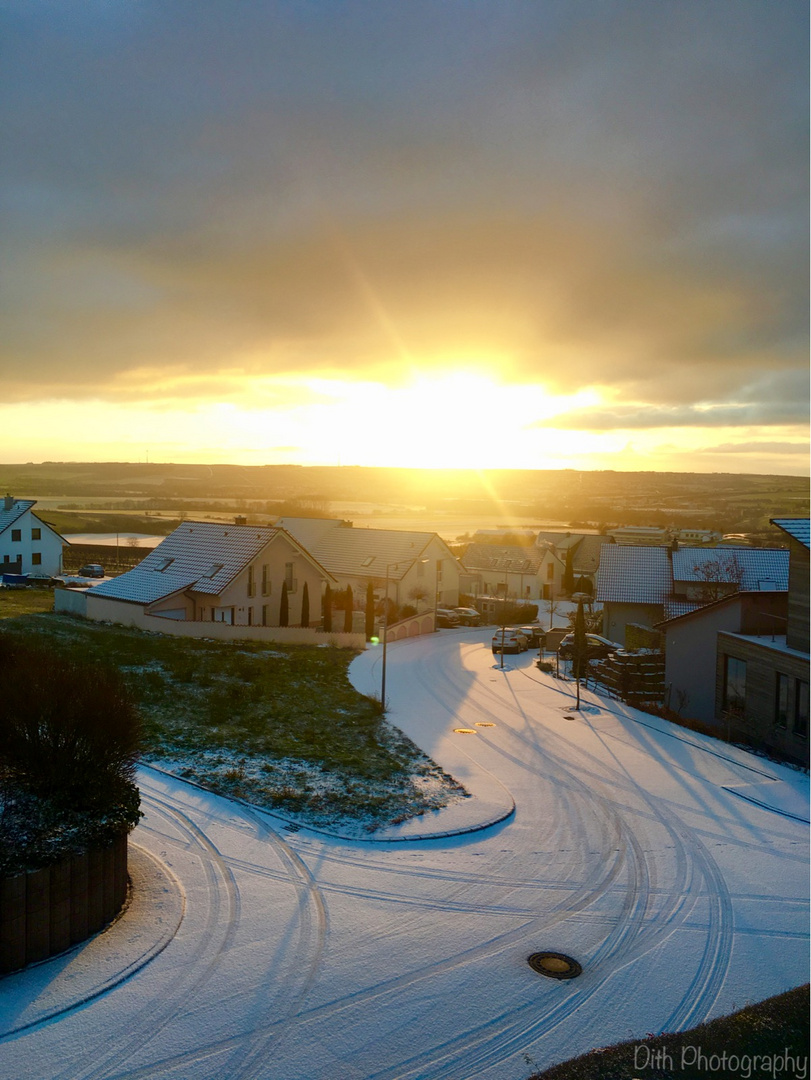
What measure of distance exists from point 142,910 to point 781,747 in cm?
1814

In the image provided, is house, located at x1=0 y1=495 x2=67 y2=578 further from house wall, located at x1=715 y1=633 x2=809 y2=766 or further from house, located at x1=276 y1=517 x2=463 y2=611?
house wall, located at x1=715 y1=633 x2=809 y2=766

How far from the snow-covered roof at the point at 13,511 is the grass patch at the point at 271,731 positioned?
99.3 feet

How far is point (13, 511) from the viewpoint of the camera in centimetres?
5841

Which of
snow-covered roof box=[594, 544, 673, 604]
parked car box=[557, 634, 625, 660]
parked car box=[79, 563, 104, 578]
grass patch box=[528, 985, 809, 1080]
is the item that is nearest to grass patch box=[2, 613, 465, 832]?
grass patch box=[528, 985, 809, 1080]

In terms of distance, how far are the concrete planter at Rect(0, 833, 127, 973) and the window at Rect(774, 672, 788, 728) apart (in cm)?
1861

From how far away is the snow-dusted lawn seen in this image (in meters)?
8.00

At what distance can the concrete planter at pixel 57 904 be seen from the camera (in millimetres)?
8820

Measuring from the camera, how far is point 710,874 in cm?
1292

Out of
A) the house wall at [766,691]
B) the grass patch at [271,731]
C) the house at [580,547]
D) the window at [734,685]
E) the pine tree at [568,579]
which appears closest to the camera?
the grass patch at [271,731]

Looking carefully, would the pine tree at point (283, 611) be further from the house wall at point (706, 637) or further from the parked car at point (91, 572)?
the parked car at point (91, 572)

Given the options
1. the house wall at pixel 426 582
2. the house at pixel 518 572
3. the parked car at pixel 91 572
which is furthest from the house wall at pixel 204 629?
the house at pixel 518 572

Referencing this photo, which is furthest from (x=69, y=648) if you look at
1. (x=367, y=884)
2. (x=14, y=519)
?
(x=14, y=519)

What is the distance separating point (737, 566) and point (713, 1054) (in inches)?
1452

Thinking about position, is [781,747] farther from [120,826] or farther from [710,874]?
[120,826]
